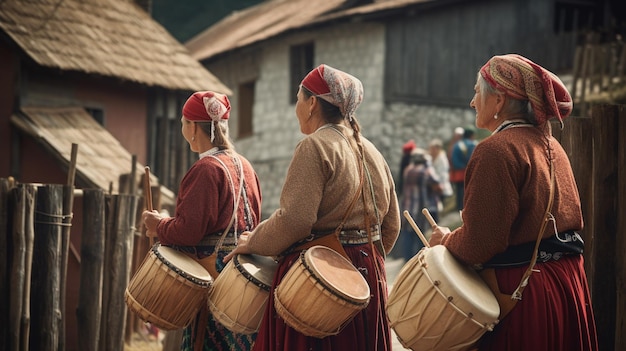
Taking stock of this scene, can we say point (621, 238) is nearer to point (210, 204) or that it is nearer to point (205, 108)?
point (210, 204)

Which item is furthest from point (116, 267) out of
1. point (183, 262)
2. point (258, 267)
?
point (258, 267)

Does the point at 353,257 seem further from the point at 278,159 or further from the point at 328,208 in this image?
the point at 278,159

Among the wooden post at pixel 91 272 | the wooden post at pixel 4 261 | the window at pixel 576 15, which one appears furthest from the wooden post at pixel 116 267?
the window at pixel 576 15

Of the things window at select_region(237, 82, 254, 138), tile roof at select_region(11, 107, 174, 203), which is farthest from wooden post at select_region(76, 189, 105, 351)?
window at select_region(237, 82, 254, 138)

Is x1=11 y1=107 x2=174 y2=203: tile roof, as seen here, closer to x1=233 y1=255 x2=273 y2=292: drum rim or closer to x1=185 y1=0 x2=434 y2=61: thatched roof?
x1=233 y1=255 x2=273 y2=292: drum rim

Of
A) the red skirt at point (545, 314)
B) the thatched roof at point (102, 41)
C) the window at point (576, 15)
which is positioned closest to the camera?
the red skirt at point (545, 314)

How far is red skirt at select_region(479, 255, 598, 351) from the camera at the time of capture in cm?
407

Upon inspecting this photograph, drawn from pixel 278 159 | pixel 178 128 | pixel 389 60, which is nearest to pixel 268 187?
pixel 278 159

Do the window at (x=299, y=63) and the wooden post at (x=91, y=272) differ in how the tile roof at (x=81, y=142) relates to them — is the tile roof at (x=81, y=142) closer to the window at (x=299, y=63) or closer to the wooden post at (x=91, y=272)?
the wooden post at (x=91, y=272)

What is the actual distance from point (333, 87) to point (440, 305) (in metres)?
1.34

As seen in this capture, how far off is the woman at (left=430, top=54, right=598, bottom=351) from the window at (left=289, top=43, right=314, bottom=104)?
20.7 meters

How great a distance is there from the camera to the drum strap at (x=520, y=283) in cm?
405

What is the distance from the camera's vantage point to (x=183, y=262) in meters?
5.24

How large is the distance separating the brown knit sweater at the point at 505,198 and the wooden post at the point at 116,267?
3.55 m
